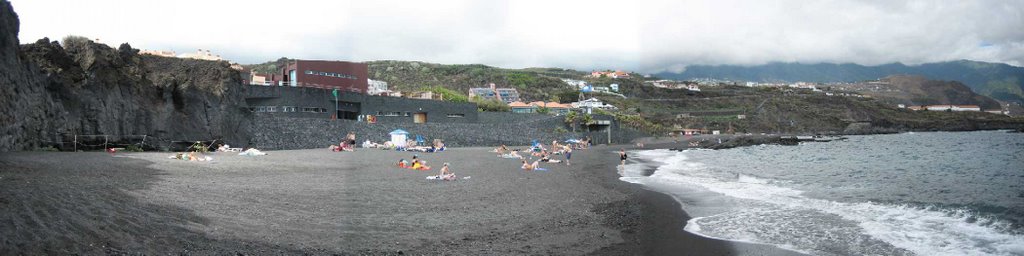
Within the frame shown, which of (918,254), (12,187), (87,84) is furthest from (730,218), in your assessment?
(87,84)

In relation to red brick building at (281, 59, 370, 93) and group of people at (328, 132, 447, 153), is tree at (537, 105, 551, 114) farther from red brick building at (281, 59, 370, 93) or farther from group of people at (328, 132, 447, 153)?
group of people at (328, 132, 447, 153)

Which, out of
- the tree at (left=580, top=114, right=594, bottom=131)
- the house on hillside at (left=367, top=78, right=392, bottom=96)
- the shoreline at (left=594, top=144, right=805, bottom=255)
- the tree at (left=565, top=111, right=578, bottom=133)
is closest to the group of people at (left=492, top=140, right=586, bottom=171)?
the shoreline at (left=594, top=144, right=805, bottom=255)

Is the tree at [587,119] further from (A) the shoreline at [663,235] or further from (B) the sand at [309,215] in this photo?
(A) the shoreline at [663,235]

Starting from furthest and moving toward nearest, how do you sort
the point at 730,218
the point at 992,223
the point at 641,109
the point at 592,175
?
the point at 641,109 → the point at 592,175 → the point at 730,218 → the point at 992,223

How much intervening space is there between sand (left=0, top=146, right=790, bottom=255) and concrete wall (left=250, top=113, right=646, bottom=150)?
735 inches

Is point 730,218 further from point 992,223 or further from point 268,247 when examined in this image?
point 268,247

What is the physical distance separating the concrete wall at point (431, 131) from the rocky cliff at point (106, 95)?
6.47ft

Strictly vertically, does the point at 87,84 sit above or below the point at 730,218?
above

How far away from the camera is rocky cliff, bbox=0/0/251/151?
19434 mm

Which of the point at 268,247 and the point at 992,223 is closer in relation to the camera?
the point at 268,247

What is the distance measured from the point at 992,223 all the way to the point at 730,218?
5023 millimetres

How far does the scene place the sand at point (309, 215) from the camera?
708 centimetres

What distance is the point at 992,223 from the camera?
12062 mm

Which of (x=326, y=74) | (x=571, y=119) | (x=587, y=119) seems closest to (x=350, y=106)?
(x=326, y=74)
